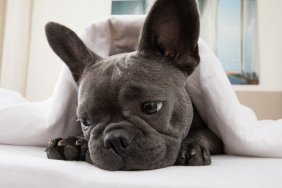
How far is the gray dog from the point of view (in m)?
0.81

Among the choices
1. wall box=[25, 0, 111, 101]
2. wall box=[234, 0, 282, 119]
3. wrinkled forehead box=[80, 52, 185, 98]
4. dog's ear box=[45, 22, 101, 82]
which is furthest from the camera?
wall box=[25, 0, 111, 101]

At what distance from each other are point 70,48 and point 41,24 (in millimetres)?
2790

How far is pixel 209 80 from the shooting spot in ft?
3.69

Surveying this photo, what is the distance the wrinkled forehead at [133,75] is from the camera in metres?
0.87

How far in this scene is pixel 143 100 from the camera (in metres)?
0.86

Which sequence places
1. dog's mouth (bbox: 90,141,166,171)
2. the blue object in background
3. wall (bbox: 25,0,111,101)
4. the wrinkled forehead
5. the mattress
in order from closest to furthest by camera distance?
1. the mattress
2. dog's mouth (bbox: 90,141,166,171)
3. the wrinkled forehead
4. the blue object in background
5. wall (bbox: 25,0,111,101)

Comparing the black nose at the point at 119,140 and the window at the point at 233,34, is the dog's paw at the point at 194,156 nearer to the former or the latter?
the black nose at the point at 119,140

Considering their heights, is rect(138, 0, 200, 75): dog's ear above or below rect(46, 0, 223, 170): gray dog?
above

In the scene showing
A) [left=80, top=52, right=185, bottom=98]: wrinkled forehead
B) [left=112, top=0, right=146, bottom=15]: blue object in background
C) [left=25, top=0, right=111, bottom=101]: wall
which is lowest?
[left=25, top=0, right=111, bottom=101]: wall

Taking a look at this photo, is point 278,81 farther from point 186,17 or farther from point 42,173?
point 42,173

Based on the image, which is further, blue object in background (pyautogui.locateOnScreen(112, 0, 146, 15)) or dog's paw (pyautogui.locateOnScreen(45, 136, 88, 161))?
blue object in background (pyautogui.locateOnScreen(112, 0, 146, 15))

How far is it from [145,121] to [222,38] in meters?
2.62

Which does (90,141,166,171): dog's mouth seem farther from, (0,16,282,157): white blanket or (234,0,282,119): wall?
(234,0,282,119): wall

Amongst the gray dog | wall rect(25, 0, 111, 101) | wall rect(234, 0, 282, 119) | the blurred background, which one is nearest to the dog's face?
the gray dog
